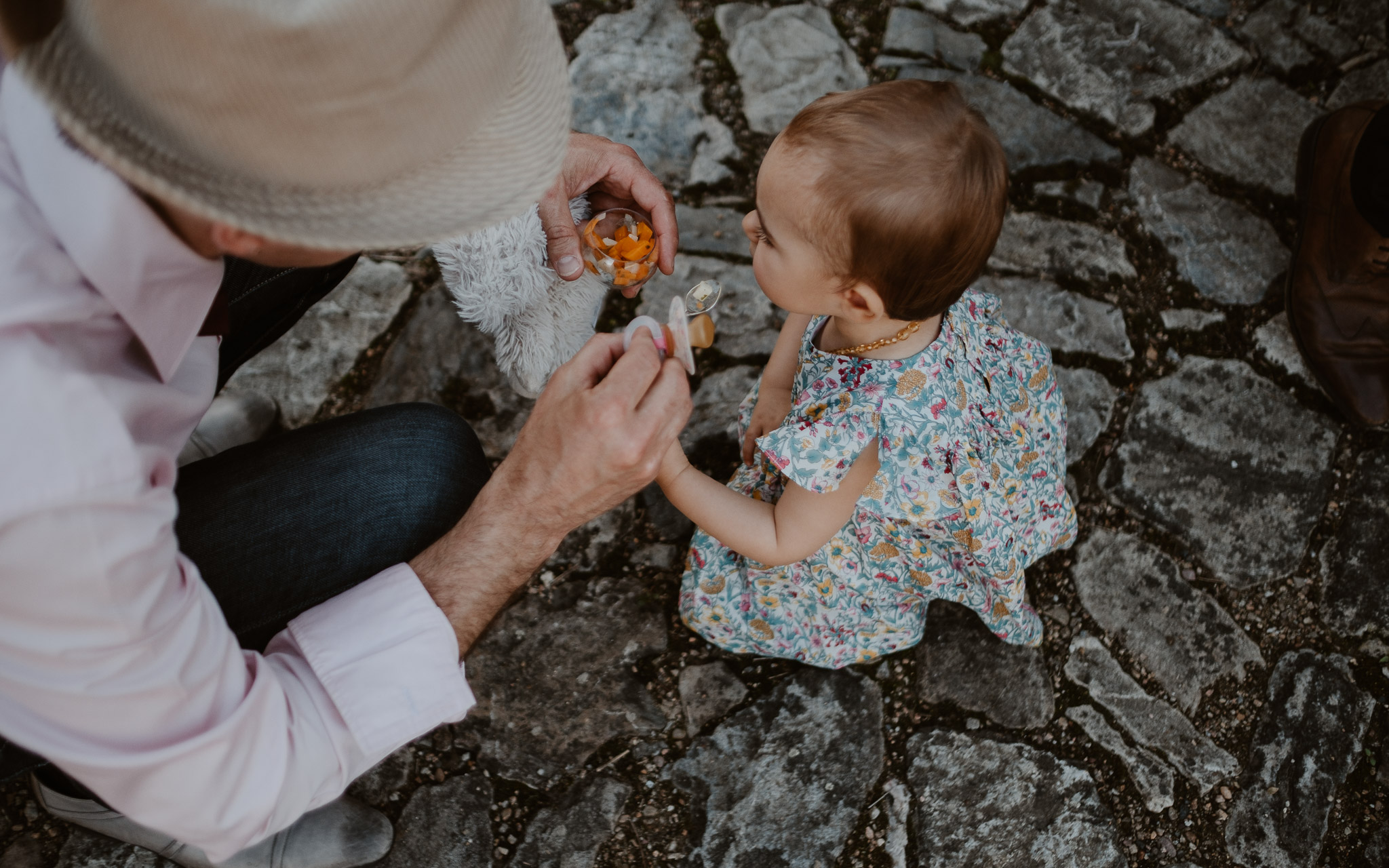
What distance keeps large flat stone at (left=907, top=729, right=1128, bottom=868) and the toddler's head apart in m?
1.05

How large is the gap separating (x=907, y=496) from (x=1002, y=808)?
80 cm

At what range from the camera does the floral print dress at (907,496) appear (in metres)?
1.60

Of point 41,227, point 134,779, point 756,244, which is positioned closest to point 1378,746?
point 756,244

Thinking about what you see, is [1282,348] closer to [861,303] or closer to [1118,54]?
[1118,54]

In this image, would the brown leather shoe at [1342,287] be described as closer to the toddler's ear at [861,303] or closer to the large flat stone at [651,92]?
the toddler's ear at [861,303]

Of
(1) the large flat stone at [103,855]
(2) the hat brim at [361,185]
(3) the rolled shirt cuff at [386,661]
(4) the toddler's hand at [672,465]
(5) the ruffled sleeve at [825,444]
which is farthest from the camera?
(1) the large flat stone at [103,855]

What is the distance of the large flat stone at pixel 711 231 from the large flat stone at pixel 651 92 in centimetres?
12

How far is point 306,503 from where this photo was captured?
1.58 metres

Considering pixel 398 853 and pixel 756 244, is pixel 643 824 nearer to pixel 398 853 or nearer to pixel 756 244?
pixel 398 853

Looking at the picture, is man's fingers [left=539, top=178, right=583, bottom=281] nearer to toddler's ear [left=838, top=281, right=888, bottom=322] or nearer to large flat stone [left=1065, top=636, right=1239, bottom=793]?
toddler's ear [left=838, top=281, right=888, bottom=322]

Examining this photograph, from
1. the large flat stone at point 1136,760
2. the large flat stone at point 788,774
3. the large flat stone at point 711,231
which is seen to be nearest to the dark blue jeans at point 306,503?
the large flat stone at point 788,774

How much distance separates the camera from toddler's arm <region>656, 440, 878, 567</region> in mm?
1596

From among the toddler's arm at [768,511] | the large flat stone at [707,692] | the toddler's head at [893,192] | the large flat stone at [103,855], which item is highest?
the toddler's head at [893,192]

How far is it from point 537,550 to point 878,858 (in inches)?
40.6
